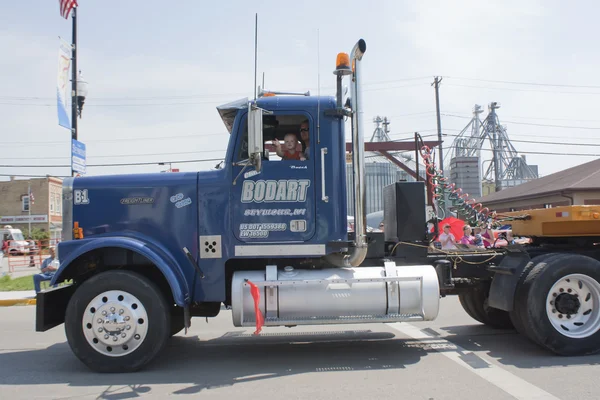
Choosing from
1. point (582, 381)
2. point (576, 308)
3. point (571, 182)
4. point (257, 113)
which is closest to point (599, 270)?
point (576, 308)

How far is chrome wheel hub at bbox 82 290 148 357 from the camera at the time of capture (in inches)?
209

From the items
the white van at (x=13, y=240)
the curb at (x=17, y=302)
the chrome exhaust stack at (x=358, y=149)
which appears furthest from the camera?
the white van at (x=13, y=240)

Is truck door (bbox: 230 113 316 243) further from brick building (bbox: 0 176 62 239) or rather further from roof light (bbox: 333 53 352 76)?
brick building (bbox: 0 176 62 239)

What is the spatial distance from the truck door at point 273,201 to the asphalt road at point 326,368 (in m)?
1.46

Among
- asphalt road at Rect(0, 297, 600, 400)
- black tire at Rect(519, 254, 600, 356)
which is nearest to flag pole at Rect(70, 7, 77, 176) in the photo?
asphalt road at Rect(0, 297, 600, 400)

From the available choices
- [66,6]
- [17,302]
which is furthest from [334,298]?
[66,6]

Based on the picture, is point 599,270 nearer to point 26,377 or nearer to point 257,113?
point 257,113

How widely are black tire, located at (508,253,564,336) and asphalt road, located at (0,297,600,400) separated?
0.38 meters

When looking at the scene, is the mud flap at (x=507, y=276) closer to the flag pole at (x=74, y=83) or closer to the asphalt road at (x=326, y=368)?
the asphalt road at (x=326, y=368)

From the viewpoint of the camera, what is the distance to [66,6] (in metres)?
14.1

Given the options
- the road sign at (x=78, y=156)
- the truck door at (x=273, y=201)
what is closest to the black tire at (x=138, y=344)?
the truck door at (x=273, y=201)

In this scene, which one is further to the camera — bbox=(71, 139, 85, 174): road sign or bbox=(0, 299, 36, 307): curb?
bbox=(71, 139, 85, 174): road sign

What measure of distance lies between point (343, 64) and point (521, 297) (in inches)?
128

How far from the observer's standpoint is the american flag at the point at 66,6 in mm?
14055
